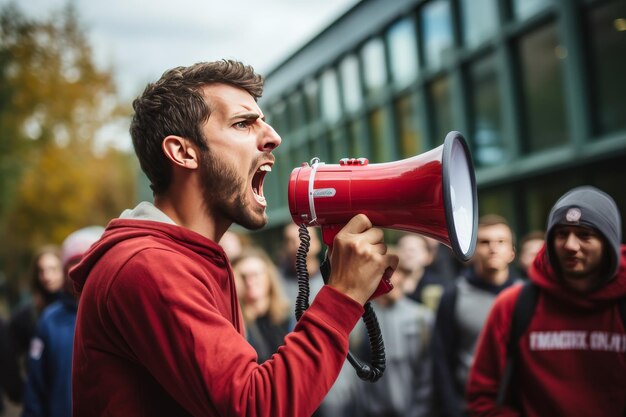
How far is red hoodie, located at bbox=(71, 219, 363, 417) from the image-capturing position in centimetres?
167

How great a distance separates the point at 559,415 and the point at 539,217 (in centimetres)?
581

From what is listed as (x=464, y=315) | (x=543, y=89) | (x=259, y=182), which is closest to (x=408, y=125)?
(x=543, y=89)

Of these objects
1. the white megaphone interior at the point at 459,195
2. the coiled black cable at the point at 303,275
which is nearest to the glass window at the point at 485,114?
the white megaphone interior at the point at 459,195

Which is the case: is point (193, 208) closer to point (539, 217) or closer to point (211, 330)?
point (211, 330)

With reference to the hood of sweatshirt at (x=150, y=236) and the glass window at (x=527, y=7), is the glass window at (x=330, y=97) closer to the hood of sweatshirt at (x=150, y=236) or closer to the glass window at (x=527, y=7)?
the glass window at (x=527, y=7)

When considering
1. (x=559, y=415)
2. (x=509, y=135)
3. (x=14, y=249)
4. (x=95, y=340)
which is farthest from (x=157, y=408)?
(x=14, y=249)

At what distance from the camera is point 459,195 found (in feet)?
7.20

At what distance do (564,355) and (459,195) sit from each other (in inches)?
61.3

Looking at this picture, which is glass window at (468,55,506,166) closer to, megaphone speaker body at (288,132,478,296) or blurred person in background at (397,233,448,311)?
blurred person in background at (397,233,448,311)

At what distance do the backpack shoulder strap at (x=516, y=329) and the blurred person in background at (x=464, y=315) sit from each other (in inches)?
58.0

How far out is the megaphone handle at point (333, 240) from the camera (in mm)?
1981

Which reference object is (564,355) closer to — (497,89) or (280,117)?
(497,89)

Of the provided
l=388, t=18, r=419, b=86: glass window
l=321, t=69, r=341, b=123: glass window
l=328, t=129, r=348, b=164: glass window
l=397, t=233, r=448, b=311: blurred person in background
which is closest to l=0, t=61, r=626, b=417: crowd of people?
l=397, t=233, r=448, b=311: blurred person in background

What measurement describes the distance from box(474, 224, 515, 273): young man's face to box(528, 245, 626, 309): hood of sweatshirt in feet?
4.69
